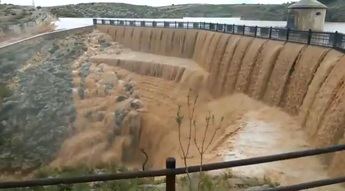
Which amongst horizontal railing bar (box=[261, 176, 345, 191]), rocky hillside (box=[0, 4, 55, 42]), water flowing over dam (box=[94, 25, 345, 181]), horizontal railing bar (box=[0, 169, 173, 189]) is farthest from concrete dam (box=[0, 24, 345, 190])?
rocky hillside (box=[0, 4, 55, 42])

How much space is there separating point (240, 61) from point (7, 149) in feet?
42.3

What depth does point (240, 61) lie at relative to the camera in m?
21.2

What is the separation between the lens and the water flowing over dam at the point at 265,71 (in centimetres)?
1230

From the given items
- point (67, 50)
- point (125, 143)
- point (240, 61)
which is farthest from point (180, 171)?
point (67, 50)

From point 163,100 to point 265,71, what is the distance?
10.1 meters

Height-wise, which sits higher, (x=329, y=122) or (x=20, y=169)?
(x=329, y=122)

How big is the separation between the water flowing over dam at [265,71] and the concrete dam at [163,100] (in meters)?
0.05

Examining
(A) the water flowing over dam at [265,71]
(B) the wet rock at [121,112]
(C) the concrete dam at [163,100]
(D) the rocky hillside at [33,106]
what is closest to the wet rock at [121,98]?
(C) the concrete dam at [163,100]

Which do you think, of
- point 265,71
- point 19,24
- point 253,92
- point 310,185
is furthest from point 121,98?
point 19,24

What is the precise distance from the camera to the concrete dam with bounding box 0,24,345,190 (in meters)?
12.6

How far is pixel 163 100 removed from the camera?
2673 centimetres

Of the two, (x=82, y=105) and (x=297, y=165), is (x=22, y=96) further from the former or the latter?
(x=297, y=165)

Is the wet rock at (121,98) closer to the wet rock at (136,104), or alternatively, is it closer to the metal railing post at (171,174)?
the wet rock at (136,104)

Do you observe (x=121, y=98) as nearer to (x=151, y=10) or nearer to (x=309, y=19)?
(x=309, y=19)
